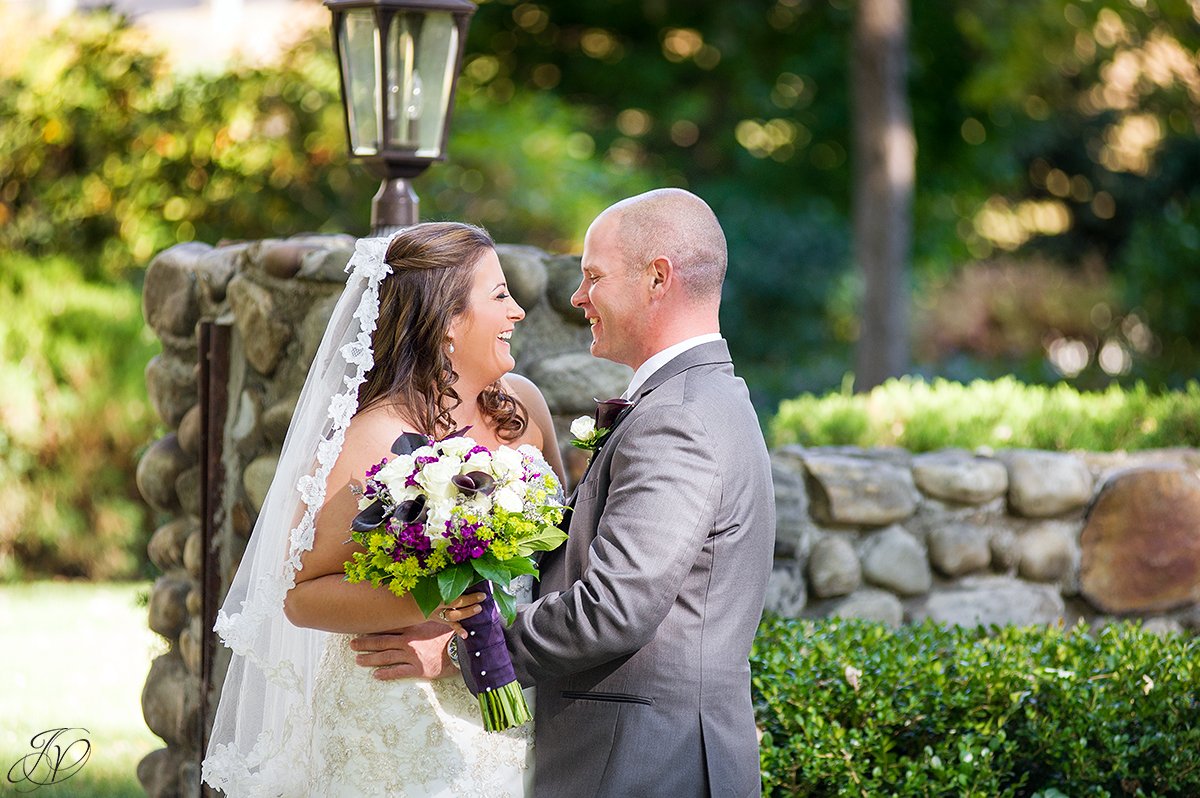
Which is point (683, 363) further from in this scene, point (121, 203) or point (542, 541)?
point (121, 203)

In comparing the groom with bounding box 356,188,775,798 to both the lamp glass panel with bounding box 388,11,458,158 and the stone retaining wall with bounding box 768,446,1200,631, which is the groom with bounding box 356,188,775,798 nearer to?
the lamp glass panel with bounding box 388,11,458,158

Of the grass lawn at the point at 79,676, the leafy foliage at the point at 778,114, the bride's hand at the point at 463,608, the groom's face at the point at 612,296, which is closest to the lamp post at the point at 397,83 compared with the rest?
the groom's face at the point at 612,296

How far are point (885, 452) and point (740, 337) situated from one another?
32.8 feet

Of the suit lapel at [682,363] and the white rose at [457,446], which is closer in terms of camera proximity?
the white rose at [457,446]

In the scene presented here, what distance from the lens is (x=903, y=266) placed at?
1139 centimetres

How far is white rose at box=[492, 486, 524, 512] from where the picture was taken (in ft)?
9.05

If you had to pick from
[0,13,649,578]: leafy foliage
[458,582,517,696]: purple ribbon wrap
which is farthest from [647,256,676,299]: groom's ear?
[0,13,649,578]: leafy foliage

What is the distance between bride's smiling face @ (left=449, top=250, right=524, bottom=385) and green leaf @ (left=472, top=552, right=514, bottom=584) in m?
0.67

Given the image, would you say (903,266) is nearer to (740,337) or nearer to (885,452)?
(740,337)

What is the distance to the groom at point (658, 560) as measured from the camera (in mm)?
2840

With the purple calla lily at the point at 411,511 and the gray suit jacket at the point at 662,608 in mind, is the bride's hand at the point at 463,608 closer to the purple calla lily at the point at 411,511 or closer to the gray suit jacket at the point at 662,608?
the gray suit jacket at the point at 662,608

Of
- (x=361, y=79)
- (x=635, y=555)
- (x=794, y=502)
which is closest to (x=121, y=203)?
(x=361, y=79)

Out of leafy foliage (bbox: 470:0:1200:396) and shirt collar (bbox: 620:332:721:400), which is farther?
leafy foliage (bbox: 470:0:1200:396)

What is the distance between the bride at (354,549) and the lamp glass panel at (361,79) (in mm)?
1290
